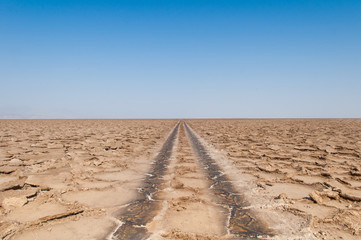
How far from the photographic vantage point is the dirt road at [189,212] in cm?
155

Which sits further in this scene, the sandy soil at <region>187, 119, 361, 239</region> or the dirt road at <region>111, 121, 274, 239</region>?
→ the sandy soil at <region>187, 119, 361, 239</region>

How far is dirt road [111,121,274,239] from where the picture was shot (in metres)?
1.55

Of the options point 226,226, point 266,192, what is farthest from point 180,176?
point 226,226

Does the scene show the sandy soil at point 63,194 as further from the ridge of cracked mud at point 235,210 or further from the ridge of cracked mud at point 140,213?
the ridge of cracked mud at point 235,210

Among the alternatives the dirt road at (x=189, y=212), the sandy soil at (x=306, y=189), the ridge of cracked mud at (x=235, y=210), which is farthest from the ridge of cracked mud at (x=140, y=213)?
the sandy soil at (x=306, y=189)

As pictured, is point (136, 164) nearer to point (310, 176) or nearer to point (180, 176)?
point (180, 176)

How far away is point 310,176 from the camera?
3.04 metres

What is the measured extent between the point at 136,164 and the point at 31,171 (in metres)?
1.52

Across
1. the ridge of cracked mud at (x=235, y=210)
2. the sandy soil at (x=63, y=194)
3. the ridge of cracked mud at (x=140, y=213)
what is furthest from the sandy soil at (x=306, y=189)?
the sandy soil at (x=63, y=194)

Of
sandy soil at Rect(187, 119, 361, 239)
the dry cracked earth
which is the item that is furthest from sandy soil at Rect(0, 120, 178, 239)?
sandy soil at Rect(187, 119, 361, 239)

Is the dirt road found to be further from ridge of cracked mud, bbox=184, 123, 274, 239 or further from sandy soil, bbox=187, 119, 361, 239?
sandy soil, bbox=187, 119, 361, 239

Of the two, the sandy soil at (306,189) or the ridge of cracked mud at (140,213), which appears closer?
the ridge of cracked mud at (140,213)

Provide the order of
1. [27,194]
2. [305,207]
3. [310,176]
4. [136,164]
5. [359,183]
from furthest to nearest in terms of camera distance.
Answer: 1. [136,164]
2. [310,176]
3. [359,183]
4. [27,194]
5. [305,207]

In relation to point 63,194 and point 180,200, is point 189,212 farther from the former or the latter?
point 63,194
